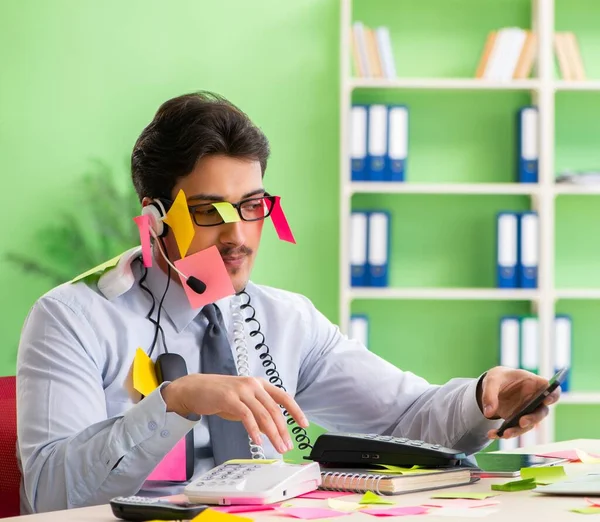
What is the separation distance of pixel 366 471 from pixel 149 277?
27.2 inches

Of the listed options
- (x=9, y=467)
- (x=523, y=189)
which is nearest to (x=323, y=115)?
(x=523, y=189)

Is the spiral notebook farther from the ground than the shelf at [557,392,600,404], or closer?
farther from the ground

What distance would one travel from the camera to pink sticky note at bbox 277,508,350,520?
117 cm

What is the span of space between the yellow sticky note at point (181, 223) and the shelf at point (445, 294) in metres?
2.12

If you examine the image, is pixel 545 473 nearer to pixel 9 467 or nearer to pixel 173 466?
pixel 173 466

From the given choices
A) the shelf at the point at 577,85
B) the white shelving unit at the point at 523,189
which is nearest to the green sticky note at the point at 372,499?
the white shelving unit at the point at 523,189

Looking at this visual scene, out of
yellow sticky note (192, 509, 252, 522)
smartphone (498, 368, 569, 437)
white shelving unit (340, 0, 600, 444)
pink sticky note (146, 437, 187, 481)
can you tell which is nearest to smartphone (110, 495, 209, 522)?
yellow sticky note (192, 509, 252, 522)

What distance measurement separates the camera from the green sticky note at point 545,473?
146 cm

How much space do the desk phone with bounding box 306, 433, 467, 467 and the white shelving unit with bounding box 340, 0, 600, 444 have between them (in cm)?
234

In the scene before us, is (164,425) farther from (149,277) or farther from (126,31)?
(126,31)

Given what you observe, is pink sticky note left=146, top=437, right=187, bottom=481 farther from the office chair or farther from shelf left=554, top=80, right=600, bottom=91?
shelf left=554, top=80, right=600, bottom=91

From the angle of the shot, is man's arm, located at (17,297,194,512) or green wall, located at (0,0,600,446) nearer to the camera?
man's arm, located at (17,297,194,512)

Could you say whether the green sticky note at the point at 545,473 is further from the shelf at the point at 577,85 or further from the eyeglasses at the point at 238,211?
the shelf at the point at 577,85

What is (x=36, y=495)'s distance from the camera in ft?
5.22
